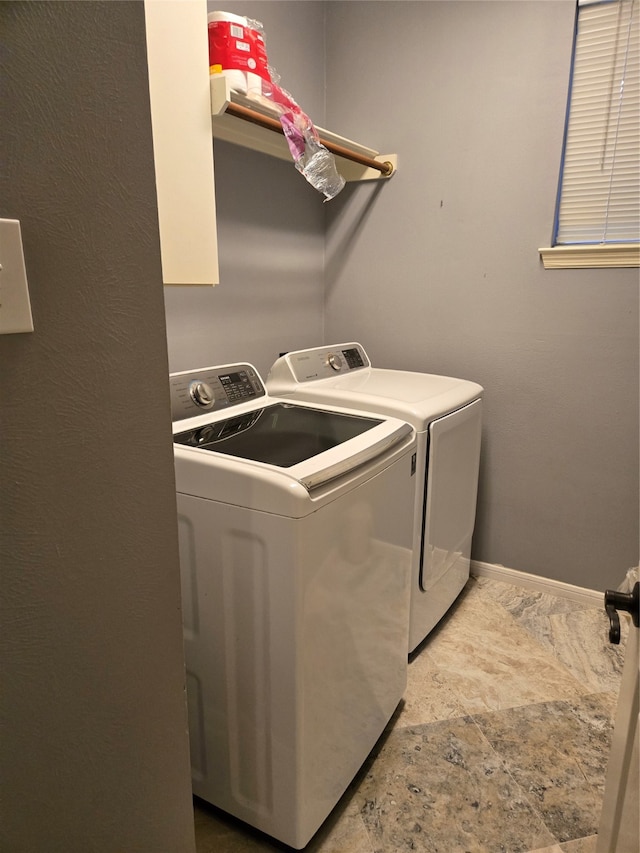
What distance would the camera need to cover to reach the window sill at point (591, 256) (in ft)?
6.47

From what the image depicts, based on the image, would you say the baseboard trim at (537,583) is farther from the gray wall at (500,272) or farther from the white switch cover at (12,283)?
the white switch cover at (12,283)

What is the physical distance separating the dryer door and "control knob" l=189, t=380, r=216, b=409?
677 millimetres

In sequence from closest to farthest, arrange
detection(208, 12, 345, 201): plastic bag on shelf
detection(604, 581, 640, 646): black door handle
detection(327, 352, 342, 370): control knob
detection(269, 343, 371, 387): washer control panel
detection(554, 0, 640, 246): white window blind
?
detection(604, 581, 640, 646): black door handle → detection(208, 12, 345, 201): plastic bag on shelf → detection(554, 0, 640, 246): white window blind → detection(269, 343, 371, 387): washer control panel → detection(327, 352, 342, 370): control knob

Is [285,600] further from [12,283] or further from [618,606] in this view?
[12,283]

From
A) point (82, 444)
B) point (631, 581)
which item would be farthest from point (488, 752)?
point (82, 444)

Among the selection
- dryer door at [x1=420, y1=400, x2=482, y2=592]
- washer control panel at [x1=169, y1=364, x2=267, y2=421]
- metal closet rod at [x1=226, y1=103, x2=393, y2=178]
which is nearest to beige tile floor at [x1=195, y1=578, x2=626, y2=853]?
dryer door at [x1=420, y1=400, x2=482, y2=592]

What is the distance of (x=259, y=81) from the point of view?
1.60m

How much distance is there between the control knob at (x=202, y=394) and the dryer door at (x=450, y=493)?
2.22 feet

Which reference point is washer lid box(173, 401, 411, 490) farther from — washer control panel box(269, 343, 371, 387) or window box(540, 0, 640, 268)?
window box(540, 0, 640, 268)

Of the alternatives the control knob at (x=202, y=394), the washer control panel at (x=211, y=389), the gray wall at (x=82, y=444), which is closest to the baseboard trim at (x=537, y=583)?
the washer control panel at (x=211, y=389)

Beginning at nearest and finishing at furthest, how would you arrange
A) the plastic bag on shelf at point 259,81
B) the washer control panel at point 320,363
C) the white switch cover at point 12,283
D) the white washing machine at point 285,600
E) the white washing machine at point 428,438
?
the white switch cover at point 12,283
the white washing machine at point 285,600
the plastic bag on shelf at point 259,81
the white washing machine at point 428,438
the washer control panel at point 320,363

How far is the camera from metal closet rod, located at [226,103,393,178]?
1557 mm

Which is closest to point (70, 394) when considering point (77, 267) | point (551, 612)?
point (77, 267)

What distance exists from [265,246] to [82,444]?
5.81 ft
